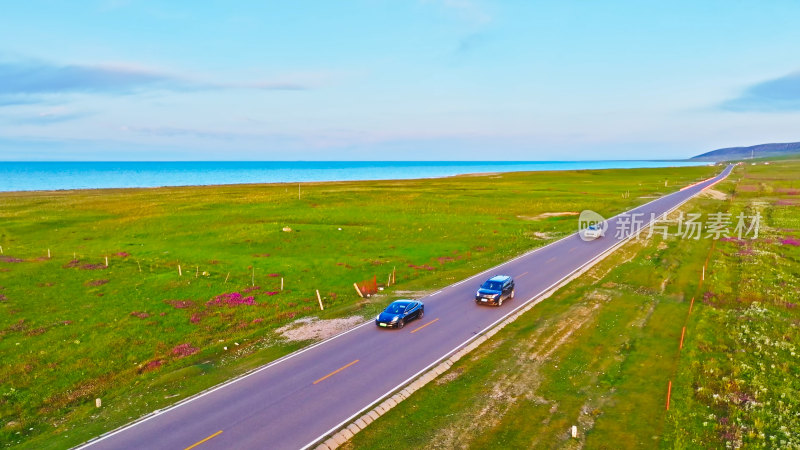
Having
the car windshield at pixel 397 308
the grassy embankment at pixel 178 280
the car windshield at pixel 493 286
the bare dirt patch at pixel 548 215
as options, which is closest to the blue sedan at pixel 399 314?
the car windshield at pixel 397 308

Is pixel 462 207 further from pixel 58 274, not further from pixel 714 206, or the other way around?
pixel 58 274

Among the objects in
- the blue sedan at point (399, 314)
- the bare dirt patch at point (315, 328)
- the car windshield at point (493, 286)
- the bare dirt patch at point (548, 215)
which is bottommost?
the bare dirt patch at point (315, 328)

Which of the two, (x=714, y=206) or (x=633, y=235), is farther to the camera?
(x=714, y=206)

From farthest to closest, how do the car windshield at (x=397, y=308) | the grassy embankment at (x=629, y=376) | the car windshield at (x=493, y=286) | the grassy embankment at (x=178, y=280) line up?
the car windshield at (x=493, y=286), the car windshield at (x=397, y=308), the grassy embankment at (x=178, y=280), the grassy embankment at (x=629, y=376)

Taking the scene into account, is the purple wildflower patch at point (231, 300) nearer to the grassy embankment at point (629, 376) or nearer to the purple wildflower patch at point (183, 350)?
the purple wildflower patch at point (183, 350)

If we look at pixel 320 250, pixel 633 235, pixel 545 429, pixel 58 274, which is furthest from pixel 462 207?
pixel 545 429

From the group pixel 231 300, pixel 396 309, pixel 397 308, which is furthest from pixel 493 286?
pixel 231 300

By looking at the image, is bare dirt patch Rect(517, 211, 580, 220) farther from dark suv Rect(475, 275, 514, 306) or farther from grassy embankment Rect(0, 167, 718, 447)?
dark suv Rect(475, 275, 514, 306)
